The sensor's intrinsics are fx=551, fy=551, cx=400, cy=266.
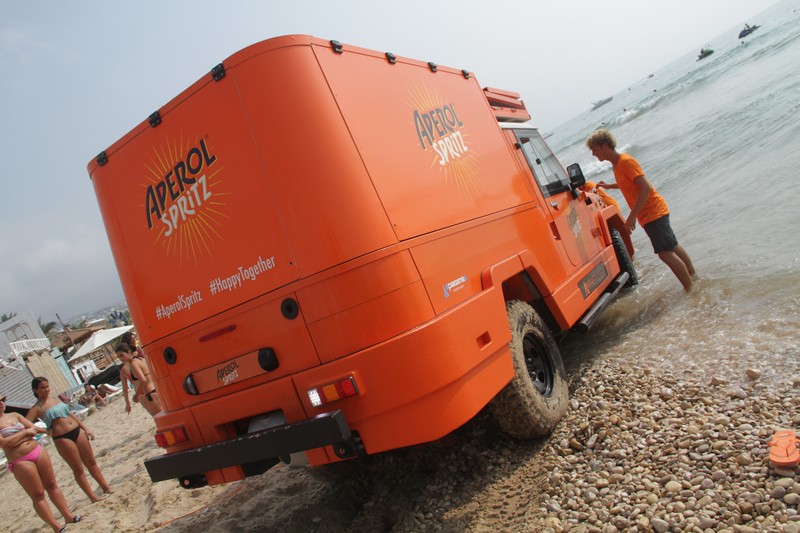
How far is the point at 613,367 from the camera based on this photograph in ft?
15.4

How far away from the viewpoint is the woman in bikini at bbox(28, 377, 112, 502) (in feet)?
22.1

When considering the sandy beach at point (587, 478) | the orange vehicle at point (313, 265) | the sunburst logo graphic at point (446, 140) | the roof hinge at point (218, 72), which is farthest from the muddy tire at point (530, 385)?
the roof hinge at point (218, 72)

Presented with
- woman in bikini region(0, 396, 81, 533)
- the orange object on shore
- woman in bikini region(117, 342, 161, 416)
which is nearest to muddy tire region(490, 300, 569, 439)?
the orange object on shore

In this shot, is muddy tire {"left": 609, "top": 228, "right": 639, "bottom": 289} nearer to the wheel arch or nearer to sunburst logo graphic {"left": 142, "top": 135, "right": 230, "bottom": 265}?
the wheel arch

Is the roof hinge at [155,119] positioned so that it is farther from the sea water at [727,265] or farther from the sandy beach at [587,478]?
the sea water at [727,265]

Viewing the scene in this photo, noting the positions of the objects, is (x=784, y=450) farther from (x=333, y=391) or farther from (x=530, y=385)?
(x=333, y=391)

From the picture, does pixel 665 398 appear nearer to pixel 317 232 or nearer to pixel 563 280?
pixel 563 280

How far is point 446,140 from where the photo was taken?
12.5 ft

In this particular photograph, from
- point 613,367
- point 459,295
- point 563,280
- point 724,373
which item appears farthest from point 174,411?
point 724,373

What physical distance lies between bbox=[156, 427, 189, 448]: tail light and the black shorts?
5.19 m

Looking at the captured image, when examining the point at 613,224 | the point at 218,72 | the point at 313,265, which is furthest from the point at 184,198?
the point at 613,224

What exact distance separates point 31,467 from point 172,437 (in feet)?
12.7

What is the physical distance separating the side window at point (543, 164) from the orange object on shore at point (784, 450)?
108 inches

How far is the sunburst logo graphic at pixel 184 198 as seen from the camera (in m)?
3.23
